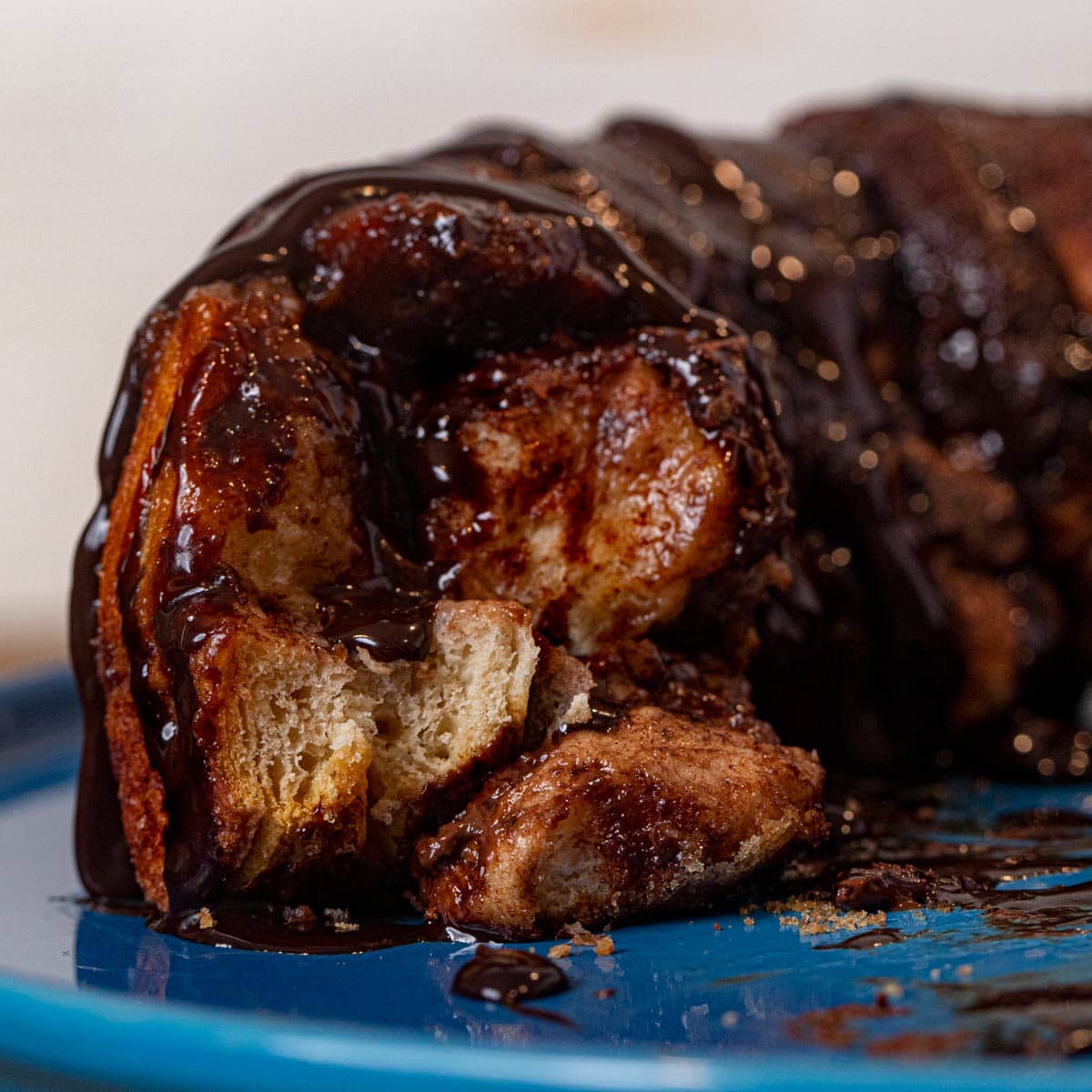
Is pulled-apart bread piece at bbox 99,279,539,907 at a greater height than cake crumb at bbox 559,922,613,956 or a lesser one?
greater

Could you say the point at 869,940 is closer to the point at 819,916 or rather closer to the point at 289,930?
the point at 819,916

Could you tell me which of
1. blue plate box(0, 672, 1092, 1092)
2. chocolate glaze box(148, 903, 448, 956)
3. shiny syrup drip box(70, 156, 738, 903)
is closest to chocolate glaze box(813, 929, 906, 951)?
blue plate box(0, 672, 1092, 1092)

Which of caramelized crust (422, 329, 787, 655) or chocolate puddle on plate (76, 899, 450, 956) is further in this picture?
caramelized crust (422, 329, 787, 655)

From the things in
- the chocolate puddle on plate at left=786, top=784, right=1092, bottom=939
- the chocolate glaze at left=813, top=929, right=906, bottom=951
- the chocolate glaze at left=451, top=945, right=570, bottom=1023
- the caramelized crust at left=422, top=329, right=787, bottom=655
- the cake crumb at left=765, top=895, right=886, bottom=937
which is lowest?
the chocolate puddle on plate at left=786, top=784, right=1092, bottom=939

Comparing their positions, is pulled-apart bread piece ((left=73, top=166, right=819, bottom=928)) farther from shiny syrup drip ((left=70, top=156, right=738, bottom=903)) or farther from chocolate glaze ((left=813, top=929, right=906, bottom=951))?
chocolate glaze ((left=813, top=929, right=906, bottom=951))

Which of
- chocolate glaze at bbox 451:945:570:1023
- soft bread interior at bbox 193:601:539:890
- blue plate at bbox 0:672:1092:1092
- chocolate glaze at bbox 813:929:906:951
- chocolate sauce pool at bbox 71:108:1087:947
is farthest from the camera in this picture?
chocolate sauce pool at bbox 71:108:1087:947

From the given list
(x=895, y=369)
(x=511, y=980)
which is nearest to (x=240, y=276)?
(x=511, y=980)

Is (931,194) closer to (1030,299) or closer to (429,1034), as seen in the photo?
(1030,299)

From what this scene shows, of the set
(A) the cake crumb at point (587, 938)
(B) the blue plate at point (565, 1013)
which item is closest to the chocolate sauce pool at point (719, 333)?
(B) the blue plate at point (565, 1013)

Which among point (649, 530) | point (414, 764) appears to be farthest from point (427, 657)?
point (649, 530)
